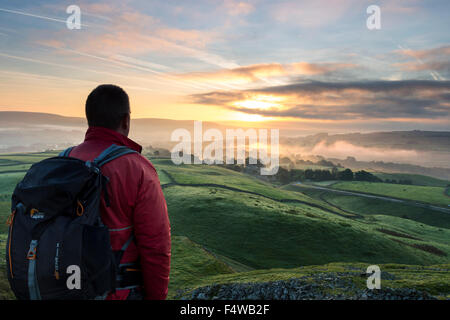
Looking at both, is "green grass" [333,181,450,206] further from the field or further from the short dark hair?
the short dark hair

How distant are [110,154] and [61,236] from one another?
5.09ft

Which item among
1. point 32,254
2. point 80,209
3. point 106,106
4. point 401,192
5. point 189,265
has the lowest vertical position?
point 401,192

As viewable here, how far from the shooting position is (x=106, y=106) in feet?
19.1

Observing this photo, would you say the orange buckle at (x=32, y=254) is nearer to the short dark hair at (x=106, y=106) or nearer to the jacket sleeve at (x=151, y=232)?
the jacket sleeve at (x=151, y=232)

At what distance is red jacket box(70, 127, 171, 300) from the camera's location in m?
5.36

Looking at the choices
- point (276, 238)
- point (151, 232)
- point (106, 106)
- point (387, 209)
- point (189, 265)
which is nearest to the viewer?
point (151, 232)

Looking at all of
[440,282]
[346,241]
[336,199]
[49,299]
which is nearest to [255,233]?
[346,241]

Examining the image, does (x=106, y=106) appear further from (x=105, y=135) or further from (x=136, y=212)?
(x=136, y=212)

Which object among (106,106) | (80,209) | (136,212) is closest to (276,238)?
(136,212)

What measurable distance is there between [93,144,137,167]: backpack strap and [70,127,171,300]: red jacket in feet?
0.24

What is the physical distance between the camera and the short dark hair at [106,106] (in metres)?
5.80

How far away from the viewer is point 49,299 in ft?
16.6

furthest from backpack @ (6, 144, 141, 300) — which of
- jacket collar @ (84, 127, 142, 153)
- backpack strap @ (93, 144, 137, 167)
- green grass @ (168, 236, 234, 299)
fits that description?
green grass @ (168, 236, 234, 299)
